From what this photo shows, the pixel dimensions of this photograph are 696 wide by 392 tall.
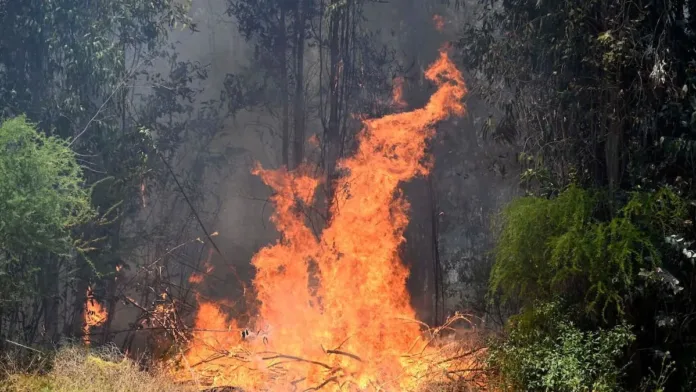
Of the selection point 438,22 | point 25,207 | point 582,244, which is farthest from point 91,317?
point 438,22

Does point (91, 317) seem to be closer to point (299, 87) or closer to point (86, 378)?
point (86, 378)

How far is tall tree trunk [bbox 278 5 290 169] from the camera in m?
17.4

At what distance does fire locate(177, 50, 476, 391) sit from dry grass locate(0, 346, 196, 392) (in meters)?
0.84

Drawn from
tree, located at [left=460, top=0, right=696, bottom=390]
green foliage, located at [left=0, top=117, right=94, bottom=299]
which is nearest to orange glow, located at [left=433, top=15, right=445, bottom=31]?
tree, located at [left=460, top=0, right=696, bottom=390]

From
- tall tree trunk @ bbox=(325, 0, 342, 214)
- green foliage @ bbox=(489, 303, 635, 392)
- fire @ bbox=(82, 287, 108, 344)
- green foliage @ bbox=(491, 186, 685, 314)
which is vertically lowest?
fire @ bbox=(82, 287, 108, 344)

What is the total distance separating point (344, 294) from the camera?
11992mm

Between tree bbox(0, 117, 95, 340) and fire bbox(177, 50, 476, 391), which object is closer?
tree bbox(0, 117, 95, 340)

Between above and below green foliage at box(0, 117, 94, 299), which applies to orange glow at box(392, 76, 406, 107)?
above

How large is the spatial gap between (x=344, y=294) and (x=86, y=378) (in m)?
4.90

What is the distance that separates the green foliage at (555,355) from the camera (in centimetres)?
702

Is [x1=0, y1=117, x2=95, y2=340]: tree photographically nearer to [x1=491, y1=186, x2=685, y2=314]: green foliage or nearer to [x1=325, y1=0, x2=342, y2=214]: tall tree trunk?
[x1=491, y1=186, x2=685, y2=314]: green foliage

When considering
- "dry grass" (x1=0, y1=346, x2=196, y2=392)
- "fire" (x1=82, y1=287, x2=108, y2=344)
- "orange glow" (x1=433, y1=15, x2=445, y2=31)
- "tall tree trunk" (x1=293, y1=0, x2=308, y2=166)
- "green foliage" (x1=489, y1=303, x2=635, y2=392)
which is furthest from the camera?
"orange glow" (x1=433, y1=15, x2=445, y2=31)

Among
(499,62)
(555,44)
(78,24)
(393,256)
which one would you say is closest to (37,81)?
(78,24)

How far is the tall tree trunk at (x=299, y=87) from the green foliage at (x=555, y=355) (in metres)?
10.00
